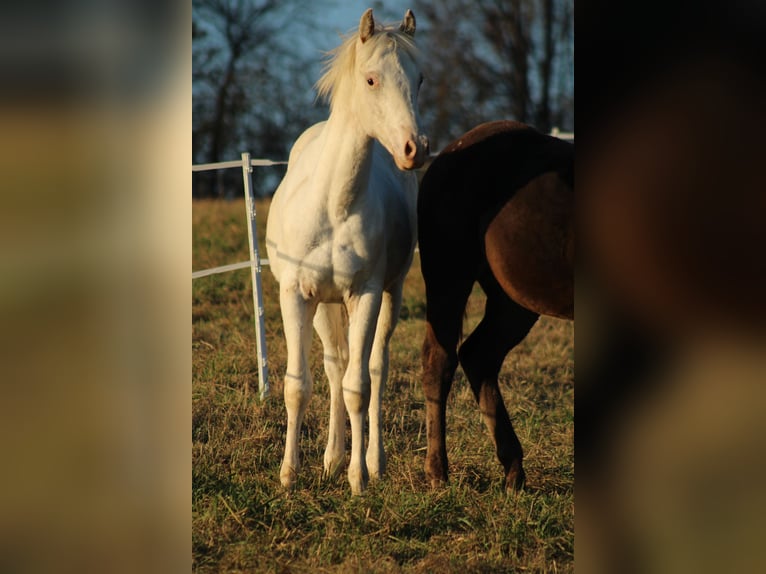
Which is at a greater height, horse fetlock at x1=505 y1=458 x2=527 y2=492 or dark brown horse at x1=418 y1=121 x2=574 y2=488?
dark brown horse at x1=418 y1=121 x2=574 y2=488

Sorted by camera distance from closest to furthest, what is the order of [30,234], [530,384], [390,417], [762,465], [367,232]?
1. [762,465]
2. [30,234]
3. [367,232]
4. [390,417]
5. [530,384]

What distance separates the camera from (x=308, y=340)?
148 inches

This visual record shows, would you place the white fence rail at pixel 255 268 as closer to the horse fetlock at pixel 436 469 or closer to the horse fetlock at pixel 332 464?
the horse fetlock at pixel 332 464

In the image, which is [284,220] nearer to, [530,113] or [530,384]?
[530,384]

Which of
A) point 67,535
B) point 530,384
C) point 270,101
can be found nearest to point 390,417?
point 530,384

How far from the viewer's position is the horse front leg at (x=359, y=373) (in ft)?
11.9

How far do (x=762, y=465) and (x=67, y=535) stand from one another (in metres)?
0.80

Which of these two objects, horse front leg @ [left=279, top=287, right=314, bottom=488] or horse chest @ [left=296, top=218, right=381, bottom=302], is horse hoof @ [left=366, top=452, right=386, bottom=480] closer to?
horse front leg @ [left=279, top=287, right=314, bottom=488]

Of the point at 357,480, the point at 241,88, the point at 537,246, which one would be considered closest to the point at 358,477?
the point at 357,480

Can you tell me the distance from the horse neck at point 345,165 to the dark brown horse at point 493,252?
0.35 metres

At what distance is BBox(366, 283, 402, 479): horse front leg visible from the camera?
395 centimetres

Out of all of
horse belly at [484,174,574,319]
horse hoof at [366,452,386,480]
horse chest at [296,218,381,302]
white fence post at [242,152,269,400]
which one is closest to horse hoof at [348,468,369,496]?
horse hoof at [366,452,386,480]

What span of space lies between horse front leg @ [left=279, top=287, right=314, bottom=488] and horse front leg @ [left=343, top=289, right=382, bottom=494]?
20 cm

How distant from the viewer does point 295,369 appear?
3.73m
